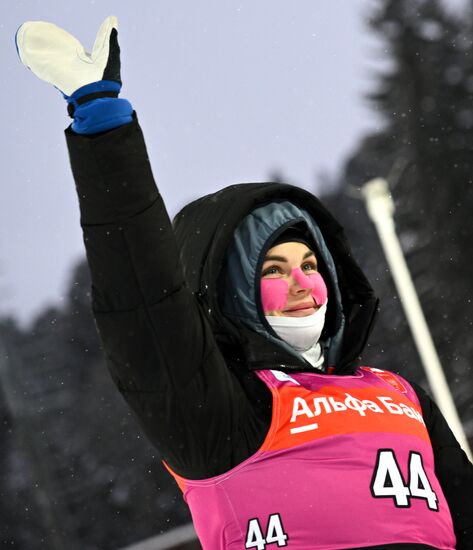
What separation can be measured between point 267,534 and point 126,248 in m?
0.83

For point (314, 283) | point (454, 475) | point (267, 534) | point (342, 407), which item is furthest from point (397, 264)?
point (267, 534)

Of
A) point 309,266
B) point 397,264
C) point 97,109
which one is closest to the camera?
point 97,109

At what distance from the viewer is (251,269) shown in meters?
2.90

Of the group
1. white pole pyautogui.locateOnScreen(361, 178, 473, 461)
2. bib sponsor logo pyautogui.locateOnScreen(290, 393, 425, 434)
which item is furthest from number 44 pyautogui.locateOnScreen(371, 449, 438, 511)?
white pole pyautogui.locateOnScreen(361, 178, 473, 461)

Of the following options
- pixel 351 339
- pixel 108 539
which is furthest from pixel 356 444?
pixel 108 539

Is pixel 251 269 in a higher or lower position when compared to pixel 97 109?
lower

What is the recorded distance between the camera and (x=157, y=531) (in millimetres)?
28453

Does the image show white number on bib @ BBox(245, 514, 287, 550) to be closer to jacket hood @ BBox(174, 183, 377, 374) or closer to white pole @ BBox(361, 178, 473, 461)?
jacket hood @ BBox(174, 183, 377, 374)

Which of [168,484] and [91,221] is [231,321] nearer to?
[91,221]

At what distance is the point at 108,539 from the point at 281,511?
26298 mm

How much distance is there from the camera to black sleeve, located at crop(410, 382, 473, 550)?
299cm

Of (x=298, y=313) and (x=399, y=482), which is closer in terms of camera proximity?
(x=399, y=482)

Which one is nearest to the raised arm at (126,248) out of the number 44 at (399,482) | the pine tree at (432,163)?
the number 44 at (399,482)

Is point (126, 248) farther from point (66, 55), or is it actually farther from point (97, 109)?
point (66, 55)
